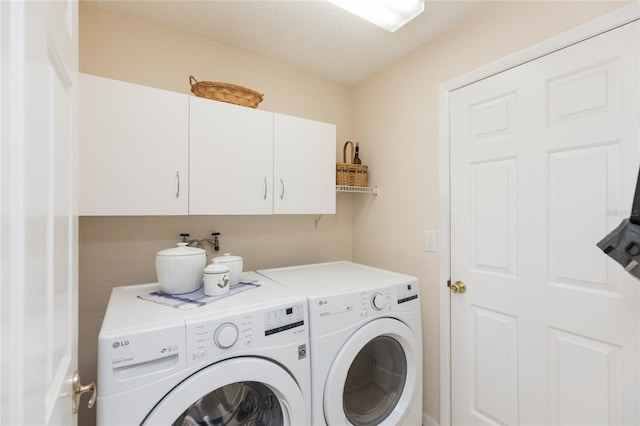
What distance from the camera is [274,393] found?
1.23m

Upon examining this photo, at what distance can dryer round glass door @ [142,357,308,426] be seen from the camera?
1014mm

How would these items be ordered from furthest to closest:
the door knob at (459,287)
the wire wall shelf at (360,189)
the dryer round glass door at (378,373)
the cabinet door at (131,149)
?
1. the wire wall shelf at (360,189)
2. the door knob at (459,287)
3. the dryer round glass door at (378,373)
4. the cabinet door at (131,149)

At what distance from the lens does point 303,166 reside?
6.39 feet

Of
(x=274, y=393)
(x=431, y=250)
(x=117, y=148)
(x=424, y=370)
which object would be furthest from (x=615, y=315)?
(x=117, y=148)

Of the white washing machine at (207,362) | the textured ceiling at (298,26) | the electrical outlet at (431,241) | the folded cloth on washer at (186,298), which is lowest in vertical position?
the white washing machine at (207,362)

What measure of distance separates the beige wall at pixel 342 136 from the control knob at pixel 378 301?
52 cm

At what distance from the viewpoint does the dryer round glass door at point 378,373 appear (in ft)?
4.72

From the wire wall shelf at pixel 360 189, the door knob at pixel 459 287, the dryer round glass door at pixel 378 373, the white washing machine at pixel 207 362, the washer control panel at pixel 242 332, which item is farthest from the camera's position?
the wire wall shelf at pixel 360 189

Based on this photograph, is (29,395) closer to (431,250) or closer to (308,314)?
(308,314)

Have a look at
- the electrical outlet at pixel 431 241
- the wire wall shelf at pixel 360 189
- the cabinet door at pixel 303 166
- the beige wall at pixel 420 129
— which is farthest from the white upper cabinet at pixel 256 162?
the electrical outlet at pixel 431 241

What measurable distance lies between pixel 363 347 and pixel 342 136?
1738 mm

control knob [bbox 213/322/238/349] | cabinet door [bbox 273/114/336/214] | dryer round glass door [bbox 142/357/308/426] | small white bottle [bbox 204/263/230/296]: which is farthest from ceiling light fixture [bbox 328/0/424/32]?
dryer round glass door [bbox 142/357/308/426]

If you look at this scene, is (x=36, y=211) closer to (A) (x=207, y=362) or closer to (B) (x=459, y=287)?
(A) (x=207, y=362)

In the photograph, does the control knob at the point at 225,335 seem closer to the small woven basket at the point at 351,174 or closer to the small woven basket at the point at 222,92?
the small woven basket at the point at 222,92
